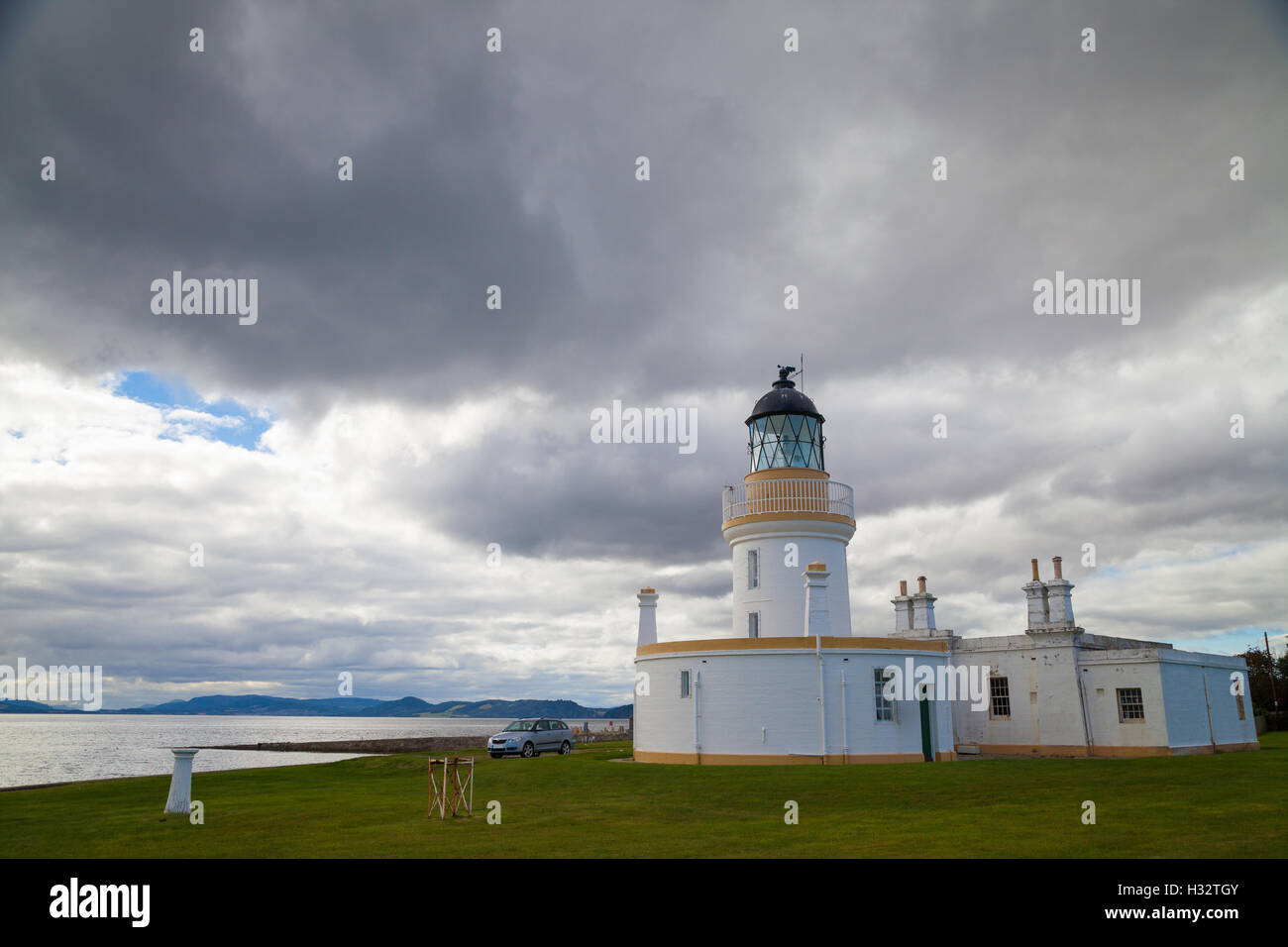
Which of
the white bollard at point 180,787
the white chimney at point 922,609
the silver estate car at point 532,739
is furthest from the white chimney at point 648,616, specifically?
the white bollard at point 180,787

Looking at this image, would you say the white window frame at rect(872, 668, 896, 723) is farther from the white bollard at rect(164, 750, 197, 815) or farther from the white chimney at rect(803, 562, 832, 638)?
the white bollard at rect(164, 750, 197, 815)

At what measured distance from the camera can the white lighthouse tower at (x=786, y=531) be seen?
27.6 meters

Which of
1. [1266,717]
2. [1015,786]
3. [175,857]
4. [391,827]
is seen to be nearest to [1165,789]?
[1015,786]

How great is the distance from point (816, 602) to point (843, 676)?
2.23 metres

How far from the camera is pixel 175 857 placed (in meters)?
9.42

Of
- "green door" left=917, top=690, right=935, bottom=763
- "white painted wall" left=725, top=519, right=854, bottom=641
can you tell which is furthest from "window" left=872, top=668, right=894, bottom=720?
"white painted wall" left=725, top=519, right=854, bottom=641

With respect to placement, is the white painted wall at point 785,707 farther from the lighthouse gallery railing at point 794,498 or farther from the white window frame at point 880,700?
the lighthouse gallery railing at point 794,498

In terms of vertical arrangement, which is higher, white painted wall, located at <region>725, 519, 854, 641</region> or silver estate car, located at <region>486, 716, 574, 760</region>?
white painted wall, located at <region>725, 519, 854, 641</region>

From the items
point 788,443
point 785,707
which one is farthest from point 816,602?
point 788,443

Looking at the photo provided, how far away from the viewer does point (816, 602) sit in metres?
25.3

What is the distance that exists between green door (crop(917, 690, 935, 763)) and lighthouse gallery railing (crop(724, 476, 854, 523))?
250 inches

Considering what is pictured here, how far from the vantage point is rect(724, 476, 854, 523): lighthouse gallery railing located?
27.9m
